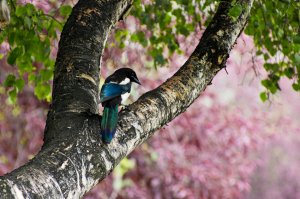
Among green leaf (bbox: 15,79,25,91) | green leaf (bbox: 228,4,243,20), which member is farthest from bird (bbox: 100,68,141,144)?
green leaf (bbox: 15,79,25,91)

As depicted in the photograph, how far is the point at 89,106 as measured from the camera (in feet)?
8.20

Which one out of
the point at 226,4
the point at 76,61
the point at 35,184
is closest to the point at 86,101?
the point at 76,61

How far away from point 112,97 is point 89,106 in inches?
12.0

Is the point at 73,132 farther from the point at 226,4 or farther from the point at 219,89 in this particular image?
the point at 219,89

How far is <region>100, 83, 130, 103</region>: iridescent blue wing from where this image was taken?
9.24ft

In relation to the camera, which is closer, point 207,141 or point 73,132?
point 73,132

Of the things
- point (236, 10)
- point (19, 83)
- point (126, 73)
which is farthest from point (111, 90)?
point (19, 83)

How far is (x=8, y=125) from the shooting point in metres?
7.78

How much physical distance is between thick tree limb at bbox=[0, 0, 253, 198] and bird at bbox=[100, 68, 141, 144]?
0.13 ft

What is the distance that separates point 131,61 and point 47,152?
5792mm

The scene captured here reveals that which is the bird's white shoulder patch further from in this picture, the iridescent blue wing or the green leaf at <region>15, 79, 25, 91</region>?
the green leaf at <region>15, 79, 25, 91</region>

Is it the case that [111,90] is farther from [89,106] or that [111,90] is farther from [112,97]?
[89,106]

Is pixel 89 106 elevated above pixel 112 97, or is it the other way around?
pixel 112 97

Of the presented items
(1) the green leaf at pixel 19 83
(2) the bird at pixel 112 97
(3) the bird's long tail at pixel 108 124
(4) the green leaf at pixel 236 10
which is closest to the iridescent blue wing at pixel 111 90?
(2) the bird at pixel 112 97
